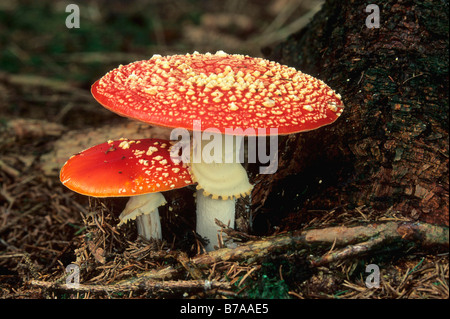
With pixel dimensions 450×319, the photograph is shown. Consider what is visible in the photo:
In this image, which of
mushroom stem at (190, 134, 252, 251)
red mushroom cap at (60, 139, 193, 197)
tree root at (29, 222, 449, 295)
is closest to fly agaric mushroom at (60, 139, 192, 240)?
red mushroom cap at (60, 139, 193, 197)

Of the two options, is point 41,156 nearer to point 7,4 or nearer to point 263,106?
point 263,106

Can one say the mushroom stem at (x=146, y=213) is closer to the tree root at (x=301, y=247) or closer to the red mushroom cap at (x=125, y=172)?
the red mushroom cap at (x=125, y=172)

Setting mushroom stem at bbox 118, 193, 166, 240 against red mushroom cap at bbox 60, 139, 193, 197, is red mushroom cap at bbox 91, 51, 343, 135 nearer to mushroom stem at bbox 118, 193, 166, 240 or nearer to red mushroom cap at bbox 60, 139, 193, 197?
red mushroom cap at bbox 60, 139, 193, 197

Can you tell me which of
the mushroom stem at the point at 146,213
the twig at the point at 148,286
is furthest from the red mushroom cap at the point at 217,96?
the twig at the point at 148,286

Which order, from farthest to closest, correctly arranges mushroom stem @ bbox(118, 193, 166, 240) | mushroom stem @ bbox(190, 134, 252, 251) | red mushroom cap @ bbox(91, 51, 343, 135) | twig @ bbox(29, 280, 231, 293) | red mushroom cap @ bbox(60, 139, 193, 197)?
mushroom stem @ bbox(118, 193, 166, 240)
mushroom stem @ bbox(190, 134, 252, 251)
red mushroom cap @ bbox(60, 139, 193, 197)
twig @ bbox(29, 280, 231, 293)
red mushroom cap @ bbox(91, 51, 343, 135)
